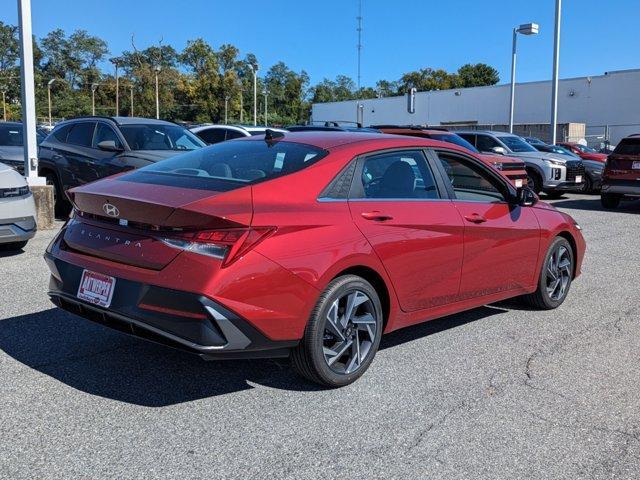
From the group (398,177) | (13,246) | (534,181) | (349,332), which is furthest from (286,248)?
(534,181)

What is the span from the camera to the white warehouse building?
43750 mm

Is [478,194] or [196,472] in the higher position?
[478,194]

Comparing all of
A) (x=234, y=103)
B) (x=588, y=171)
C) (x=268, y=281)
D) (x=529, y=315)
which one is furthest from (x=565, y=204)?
(x=234, y=103)

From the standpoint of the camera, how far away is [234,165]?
434 centimetres

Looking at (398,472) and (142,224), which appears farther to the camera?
(142,224)

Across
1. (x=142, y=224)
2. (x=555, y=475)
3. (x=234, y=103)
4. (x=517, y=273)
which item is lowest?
(x=555, y=475)

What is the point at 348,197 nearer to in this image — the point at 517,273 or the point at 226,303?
the point at 226,303

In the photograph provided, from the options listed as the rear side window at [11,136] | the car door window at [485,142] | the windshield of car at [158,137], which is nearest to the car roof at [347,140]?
the windshield of car at [158,137]

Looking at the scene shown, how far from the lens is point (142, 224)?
366cm

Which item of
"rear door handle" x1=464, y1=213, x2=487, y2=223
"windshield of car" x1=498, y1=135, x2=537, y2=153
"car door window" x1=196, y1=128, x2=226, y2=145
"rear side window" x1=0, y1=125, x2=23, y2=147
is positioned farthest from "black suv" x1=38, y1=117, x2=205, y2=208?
"windshield of car" x1=498, y1=135, x2=537, y2=153

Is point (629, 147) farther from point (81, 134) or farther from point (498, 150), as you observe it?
point (81, 134)

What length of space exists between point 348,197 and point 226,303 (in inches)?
45.3

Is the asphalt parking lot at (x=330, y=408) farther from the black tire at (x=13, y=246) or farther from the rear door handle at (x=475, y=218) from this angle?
the black tire at (x=13, y=246)

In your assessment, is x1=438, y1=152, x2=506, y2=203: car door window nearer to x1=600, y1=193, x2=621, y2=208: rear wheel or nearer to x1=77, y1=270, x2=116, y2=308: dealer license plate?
x1=77, y1=270, x2=116, y2=308: dealer license plate
